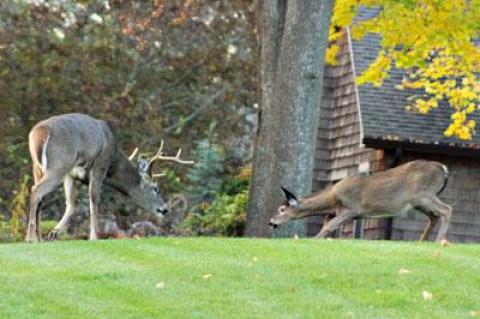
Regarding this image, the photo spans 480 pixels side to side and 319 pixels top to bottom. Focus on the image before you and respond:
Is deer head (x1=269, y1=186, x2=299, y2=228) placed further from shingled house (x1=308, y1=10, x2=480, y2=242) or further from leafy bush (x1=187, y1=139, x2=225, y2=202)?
leafy bush (x1=187, y1=139, x2=225, y2=202)

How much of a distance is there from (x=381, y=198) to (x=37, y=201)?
17.0ft

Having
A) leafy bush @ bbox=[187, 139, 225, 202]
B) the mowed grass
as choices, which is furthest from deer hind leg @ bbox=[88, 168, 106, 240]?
leafy bush @ bbox=[187, 139, 225, 202]

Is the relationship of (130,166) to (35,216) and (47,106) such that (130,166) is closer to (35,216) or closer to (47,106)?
(35,216)

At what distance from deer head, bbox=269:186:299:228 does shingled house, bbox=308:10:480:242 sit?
582 centimetres

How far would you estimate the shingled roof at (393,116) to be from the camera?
26.2 m

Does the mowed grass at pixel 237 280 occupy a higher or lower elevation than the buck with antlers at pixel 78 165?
lower

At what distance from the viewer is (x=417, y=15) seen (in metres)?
22.8

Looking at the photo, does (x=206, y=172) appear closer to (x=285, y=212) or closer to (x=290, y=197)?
(x=285, y=212)

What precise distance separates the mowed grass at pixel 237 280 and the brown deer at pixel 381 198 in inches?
157

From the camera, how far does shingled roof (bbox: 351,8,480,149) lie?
26.2 metres

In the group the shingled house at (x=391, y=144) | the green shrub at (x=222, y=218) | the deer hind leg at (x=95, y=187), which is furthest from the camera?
the green shrub at (x=222, y=218)

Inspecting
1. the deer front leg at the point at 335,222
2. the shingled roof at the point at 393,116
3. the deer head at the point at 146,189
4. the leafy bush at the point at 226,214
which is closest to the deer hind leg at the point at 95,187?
the deer head at the point at 146,189

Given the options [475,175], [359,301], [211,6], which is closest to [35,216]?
[359,301]

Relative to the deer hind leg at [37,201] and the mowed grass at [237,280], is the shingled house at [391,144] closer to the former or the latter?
the deer hind leg at [37,201]
